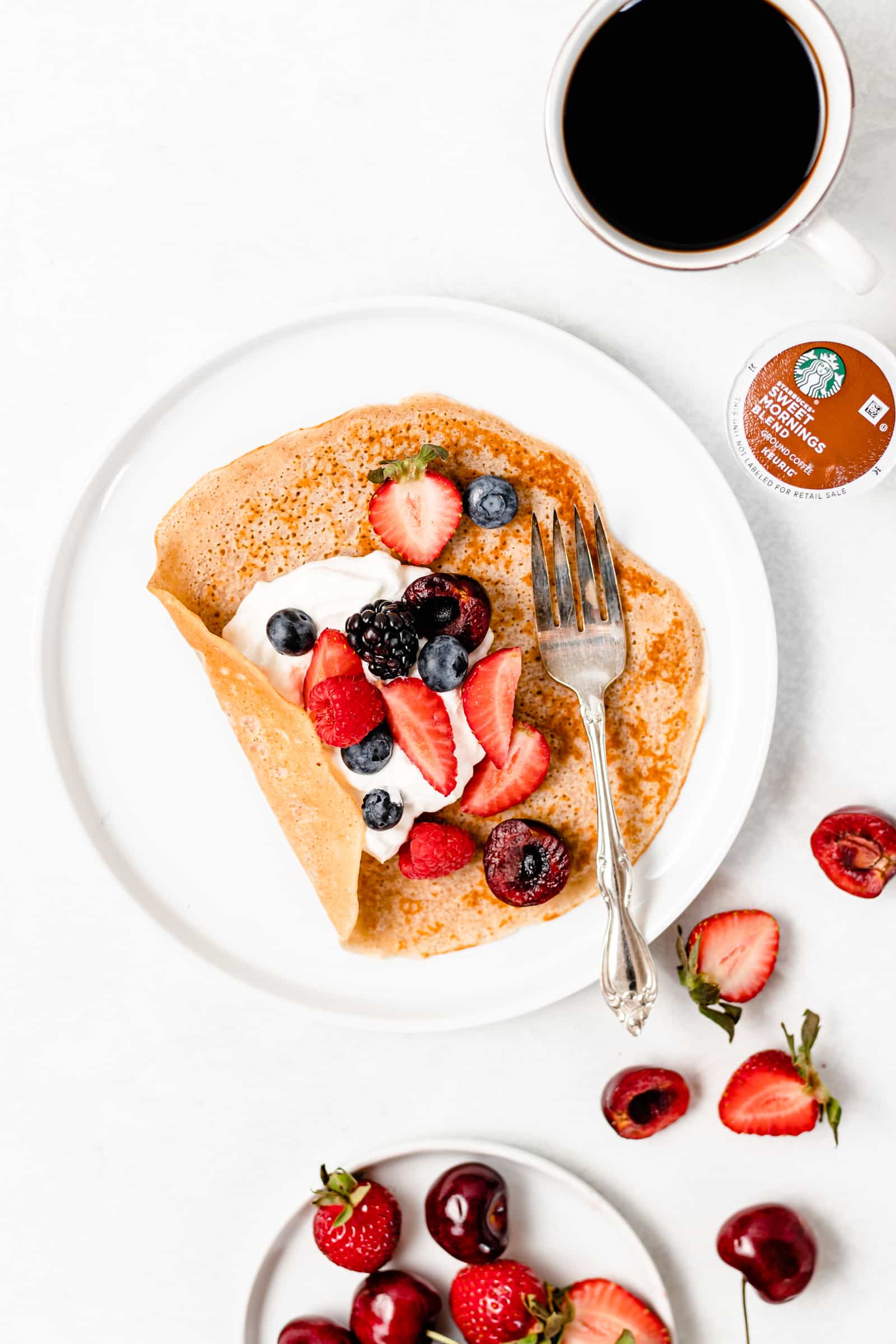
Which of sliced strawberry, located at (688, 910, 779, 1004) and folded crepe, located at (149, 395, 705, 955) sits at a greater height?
folded crepe, located at (149, 395, 705, 955)

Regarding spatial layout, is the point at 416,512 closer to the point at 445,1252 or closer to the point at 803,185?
the point at 803,185

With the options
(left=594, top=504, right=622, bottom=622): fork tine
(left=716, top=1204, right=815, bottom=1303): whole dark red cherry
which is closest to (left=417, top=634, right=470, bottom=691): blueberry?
(left=594, top=504, right=622, bottom=622): fork tine

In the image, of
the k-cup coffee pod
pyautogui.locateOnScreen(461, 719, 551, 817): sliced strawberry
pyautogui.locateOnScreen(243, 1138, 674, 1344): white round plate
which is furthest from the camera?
pyautogui.locateOnScreen(243, 1138, 674, 1344): white round plate

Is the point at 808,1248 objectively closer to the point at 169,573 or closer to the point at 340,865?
the point at 340,865

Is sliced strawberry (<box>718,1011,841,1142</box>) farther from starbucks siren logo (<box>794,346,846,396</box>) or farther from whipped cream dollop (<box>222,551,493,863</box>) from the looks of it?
starbucks siren logo (<box>794,346,846,396</box>)

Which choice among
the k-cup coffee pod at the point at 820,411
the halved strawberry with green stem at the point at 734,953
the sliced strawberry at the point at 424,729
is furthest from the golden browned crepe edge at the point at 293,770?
the k-cup coffee pod at the point at 820,411

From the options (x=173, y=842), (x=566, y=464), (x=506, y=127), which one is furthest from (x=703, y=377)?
(x=173, y=842)

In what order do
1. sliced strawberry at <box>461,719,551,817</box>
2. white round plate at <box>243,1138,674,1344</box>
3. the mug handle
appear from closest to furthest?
the mug handle, sliced strawberry at <box>461,719,551,817</box>, white round plate at <box>243,1138,674,1344</box>
